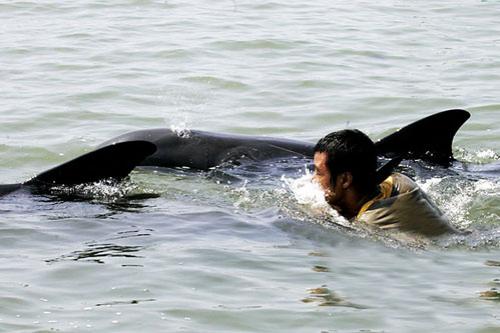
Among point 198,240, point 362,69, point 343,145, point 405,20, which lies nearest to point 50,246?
point 198,240

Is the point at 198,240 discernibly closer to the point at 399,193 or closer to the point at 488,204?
the point at 399,193

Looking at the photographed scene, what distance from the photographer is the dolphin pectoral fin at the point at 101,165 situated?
8.51 m

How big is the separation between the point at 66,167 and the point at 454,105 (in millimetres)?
5253

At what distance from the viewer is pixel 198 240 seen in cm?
784

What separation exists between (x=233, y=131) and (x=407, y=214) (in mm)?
4133

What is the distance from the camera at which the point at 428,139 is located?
9.51 metres

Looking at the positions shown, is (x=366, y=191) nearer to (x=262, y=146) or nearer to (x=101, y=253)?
(x=101, y=253)

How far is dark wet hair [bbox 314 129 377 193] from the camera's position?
305 inches

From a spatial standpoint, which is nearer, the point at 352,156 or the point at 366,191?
the point at 352,156

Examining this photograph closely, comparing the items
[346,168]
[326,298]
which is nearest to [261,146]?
[346,168]

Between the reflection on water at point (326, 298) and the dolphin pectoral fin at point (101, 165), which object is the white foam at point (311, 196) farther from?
the reflection on water at point (326, 298)

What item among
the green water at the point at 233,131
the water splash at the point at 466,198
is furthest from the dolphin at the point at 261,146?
the water splash at the point at 466,198

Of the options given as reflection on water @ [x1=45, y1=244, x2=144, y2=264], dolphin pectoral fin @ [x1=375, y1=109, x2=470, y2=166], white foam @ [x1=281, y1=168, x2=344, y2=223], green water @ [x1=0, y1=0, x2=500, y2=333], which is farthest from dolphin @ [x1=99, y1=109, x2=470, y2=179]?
reflection on water @ [x1=45, y1=244, x2=144, y2=264]

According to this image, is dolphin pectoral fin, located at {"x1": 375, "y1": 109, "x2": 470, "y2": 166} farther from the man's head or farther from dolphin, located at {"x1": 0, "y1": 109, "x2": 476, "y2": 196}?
the man's head
